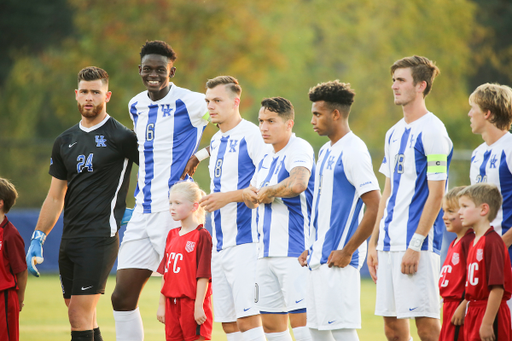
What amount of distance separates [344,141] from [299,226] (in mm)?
892

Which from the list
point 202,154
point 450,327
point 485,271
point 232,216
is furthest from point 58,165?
point 485,271

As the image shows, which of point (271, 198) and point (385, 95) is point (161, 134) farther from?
point (385, 95)

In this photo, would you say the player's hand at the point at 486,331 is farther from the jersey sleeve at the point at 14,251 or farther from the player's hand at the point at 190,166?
the jersey sleeve at the point at 14,251

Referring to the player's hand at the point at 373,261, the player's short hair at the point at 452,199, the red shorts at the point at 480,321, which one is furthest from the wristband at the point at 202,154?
the red shorts at the point at 480,321

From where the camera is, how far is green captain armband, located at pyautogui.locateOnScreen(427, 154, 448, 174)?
4.45 metres

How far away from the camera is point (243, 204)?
17.6 ft

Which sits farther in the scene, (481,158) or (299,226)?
(299,226)

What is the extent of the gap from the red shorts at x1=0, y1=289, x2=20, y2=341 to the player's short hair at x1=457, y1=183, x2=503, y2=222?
3802 millimetres

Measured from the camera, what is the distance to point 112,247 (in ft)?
18.3

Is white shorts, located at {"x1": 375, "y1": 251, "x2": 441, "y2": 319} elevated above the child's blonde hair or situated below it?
below

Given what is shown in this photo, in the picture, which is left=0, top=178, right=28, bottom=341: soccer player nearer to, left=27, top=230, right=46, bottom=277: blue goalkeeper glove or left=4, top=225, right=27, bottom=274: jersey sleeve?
left=4, top=225, right=27, bottom=274: jersey sleeve

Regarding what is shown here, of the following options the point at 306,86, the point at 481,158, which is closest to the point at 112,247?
the point at 481,158

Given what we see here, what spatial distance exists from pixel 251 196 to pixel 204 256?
2.76 feet

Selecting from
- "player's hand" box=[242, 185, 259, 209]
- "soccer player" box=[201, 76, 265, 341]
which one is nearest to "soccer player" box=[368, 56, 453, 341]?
"player's hand" box=[242, 185, 259, 209]
